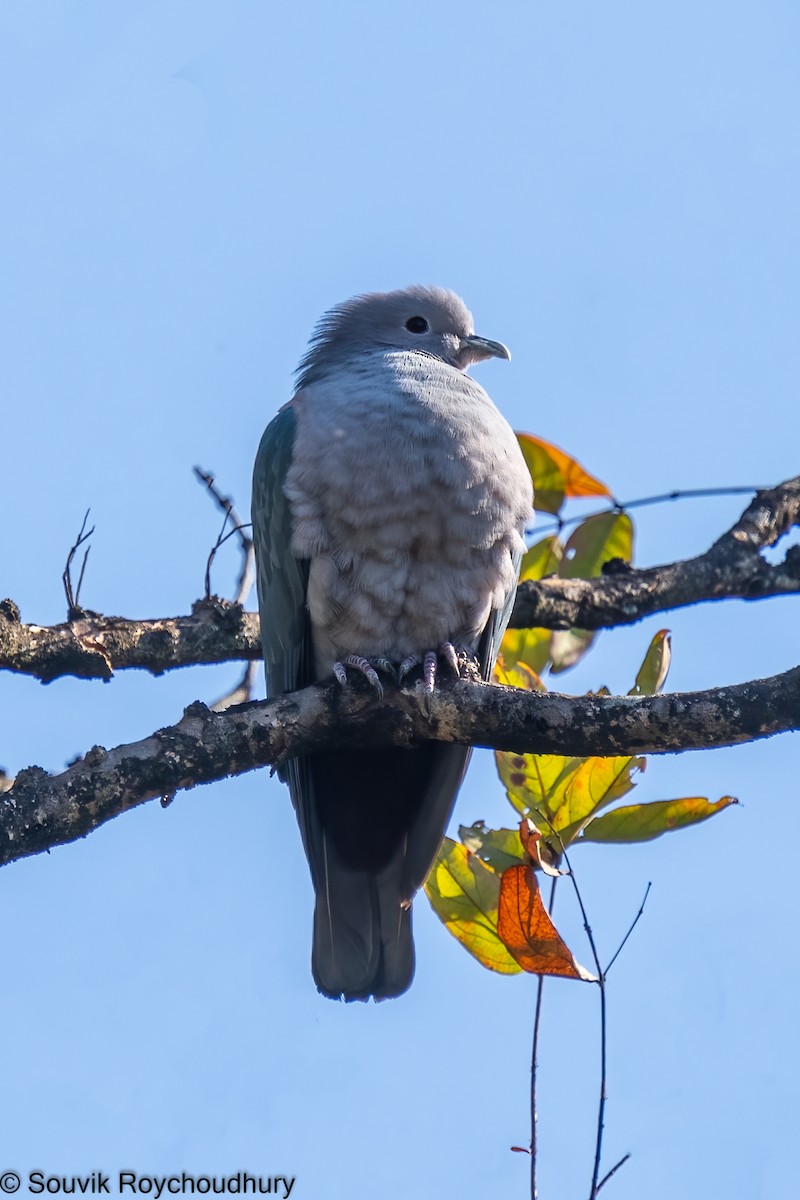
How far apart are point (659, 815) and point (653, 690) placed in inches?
18.3

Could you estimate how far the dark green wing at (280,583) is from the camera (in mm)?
4375

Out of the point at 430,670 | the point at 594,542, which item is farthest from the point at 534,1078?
the point at 594,542

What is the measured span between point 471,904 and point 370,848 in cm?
131

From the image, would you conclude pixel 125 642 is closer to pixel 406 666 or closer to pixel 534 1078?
pixel 406 666

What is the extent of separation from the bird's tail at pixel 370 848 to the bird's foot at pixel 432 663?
400 millimetres

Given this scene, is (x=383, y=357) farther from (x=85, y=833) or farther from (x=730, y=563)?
(x=85, y=833)

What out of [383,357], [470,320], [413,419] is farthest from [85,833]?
[470,320]

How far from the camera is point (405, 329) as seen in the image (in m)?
5.43

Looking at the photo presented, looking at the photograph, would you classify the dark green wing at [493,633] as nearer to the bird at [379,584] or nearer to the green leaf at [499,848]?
the bird at [379,584]

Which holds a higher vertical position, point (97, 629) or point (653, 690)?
point (97, 629)

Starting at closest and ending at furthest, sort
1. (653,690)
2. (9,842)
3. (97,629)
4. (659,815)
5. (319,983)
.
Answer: (9,842), (659,815), (653,690), (97,629), (319,983)

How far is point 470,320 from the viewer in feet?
18.4

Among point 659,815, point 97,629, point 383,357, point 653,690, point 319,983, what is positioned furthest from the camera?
point 383,357

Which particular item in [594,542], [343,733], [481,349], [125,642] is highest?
[481,349]
